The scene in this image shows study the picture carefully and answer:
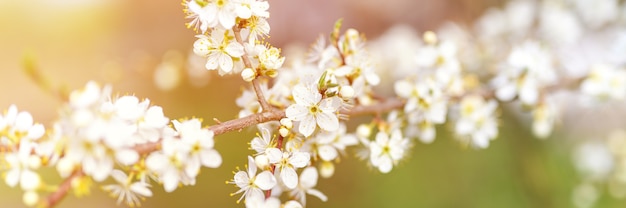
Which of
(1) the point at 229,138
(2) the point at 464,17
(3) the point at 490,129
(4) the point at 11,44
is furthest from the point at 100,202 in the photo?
(3) the point at 490,129

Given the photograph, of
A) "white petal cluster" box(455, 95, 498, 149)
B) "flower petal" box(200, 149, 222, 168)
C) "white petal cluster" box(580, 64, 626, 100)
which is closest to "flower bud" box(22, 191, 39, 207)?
"flower petal" box(200, 149, 222, 168)

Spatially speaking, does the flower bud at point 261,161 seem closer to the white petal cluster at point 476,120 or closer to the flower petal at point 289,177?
the flower petal at point 289,177

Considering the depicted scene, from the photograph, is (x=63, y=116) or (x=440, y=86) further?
(x=440, y=86)

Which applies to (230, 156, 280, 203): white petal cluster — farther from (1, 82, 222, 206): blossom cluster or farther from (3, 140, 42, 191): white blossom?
(3, 140, 42, 191): white blossom

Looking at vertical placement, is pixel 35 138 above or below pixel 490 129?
below

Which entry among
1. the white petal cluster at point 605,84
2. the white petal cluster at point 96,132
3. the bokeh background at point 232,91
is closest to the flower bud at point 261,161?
the white petal cluster at point 96,132

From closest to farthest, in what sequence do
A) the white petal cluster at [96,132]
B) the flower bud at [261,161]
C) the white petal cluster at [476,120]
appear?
the white petal cluster at [96,132]
the flower bud at [261,161]
the white petal cluster at [476,120]

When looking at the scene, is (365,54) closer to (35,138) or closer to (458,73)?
(458,73)
